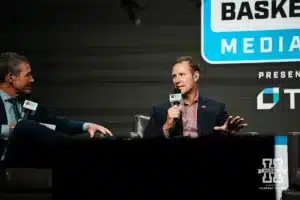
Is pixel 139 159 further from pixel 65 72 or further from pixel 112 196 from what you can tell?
pixel 65 72

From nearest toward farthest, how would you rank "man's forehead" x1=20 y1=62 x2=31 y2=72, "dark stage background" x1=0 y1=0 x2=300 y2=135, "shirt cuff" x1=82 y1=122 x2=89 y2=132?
"shirt cuff" x1=82 y1=122 x2=89 y2=132
"dark stage background" x1=0 y1=0 x2=300 y2=135
"man's forehead" x1=20 y1=62 x2=31 y2=72

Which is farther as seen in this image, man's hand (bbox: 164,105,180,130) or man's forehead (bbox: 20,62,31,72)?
man's forehead (bbox: 20,62,31,72)

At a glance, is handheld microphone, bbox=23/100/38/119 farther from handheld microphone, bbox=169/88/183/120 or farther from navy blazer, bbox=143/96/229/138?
handheld microphone, bbox=169/88/183/120

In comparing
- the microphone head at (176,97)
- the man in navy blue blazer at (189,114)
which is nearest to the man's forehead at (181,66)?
the man in navy blue blazer at (189,114)

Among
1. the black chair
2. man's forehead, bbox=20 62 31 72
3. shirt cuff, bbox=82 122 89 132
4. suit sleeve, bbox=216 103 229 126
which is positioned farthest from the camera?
man's forehead, bbox=20 62 31 72

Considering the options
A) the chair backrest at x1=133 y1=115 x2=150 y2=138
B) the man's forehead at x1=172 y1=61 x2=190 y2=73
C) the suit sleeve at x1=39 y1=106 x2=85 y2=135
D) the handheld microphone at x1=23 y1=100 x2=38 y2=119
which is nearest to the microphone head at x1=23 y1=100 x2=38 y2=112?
the handheld microphone at x1=23 y1=100 x2=38 y2=119

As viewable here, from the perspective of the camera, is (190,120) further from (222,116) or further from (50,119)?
(50,119)

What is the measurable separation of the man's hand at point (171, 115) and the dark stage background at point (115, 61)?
16cm

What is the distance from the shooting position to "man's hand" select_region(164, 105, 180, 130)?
3.37 metres

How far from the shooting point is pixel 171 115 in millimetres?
3416

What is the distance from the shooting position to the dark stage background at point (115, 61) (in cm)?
352

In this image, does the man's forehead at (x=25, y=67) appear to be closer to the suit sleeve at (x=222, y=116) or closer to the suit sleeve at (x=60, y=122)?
the suit sleeve at (x=60, y=122)

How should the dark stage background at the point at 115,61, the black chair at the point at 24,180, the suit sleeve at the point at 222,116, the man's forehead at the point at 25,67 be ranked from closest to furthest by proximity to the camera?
the black chair at the point at 24,180, the suit sleeve at the point at 222,116, the dark stage background at the point at 115,61, the man's forehead at the point at 25,67

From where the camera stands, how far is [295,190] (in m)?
0.80
